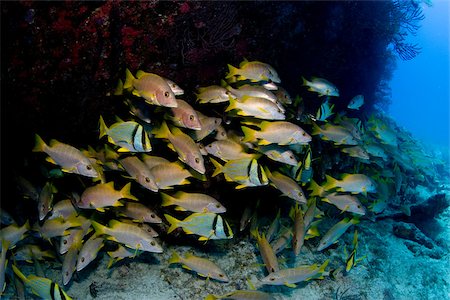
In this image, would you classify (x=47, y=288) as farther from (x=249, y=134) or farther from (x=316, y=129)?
(x=316, y=129)

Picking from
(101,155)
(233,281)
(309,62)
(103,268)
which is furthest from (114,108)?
(309,62)

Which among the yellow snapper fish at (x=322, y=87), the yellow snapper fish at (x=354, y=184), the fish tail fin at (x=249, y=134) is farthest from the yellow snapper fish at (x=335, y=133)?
the fish tail fin at (x=249, y=134)

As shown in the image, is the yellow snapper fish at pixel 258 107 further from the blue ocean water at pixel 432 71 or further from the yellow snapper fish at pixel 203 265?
the blue ocean water at pixel 432 71

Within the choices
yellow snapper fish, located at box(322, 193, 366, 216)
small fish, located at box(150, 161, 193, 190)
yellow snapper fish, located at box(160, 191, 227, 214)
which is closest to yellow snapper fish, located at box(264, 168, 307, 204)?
yellow snapper fish, located at box(322, 193, 366, 216)

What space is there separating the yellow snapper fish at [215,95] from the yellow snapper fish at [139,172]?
1.24 meters

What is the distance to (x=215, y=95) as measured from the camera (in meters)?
4.35

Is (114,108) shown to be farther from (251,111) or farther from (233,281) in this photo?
(233,281)

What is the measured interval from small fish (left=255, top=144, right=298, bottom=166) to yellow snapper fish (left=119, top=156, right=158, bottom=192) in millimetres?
1404

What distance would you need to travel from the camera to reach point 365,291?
516 centimetres

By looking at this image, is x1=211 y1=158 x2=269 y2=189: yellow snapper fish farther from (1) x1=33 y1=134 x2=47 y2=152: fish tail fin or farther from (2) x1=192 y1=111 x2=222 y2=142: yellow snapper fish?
(1) x1=33 y1=134 x2=47 y2=152: fish tail fin

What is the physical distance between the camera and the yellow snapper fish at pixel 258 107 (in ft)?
13.1

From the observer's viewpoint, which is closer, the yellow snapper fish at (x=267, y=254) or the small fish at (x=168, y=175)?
the small fish at (x=168, y=175)

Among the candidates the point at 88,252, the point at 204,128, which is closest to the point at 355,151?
the point at 204,128

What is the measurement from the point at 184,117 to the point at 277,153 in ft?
4.14
